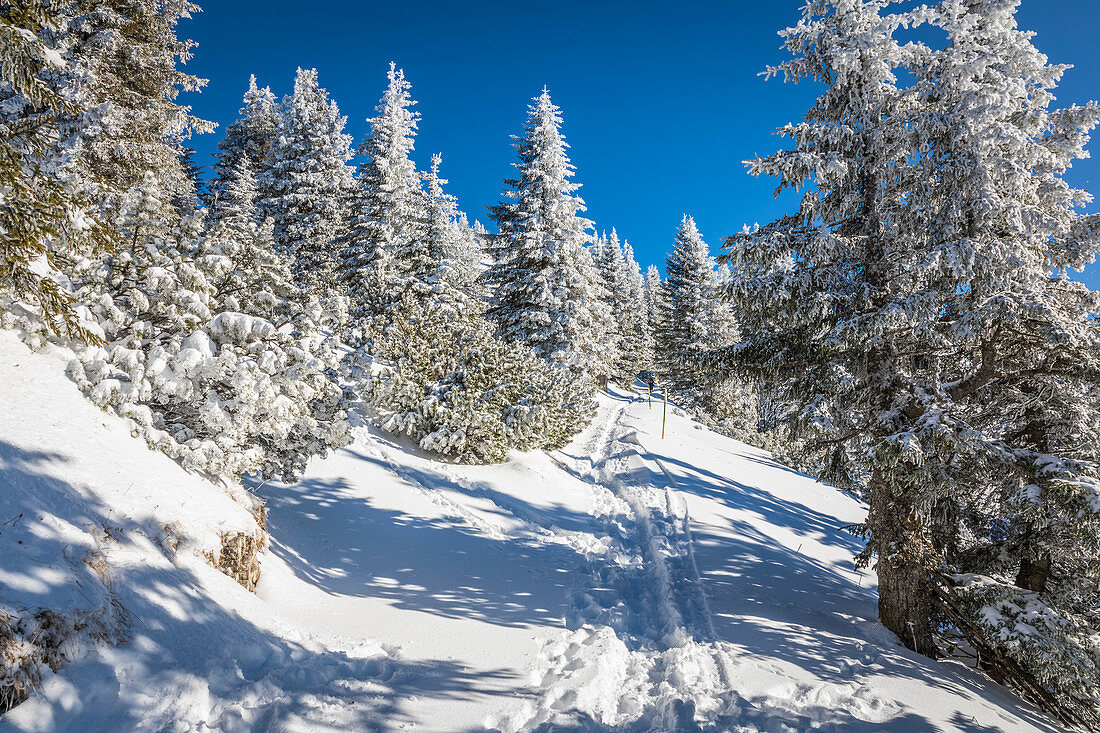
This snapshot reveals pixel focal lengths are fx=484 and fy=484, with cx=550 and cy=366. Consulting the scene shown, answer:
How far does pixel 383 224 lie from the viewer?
22.7 meters

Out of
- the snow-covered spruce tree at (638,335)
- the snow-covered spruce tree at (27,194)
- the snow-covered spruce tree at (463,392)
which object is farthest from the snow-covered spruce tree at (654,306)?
the snow-covered spruce tree at (27,194)

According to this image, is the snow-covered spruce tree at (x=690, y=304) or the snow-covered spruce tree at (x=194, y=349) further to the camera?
the snow-covered spruce tree at (x=690, y=304)

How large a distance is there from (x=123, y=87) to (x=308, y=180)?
11.5 m

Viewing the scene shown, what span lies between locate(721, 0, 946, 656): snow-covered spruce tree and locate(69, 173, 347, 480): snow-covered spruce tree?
6918 mm

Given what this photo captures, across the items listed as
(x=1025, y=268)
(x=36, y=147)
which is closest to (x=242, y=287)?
(x=36, y=147)

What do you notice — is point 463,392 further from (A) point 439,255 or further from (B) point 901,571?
(A) point 439,255

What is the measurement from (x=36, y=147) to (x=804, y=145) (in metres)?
9.56

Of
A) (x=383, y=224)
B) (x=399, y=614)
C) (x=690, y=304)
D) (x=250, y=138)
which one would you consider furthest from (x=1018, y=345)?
(x=250, y=138)

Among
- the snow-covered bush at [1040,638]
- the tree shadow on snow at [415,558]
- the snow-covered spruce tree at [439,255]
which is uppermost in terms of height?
the snow-covered spruce tree at [439,255]

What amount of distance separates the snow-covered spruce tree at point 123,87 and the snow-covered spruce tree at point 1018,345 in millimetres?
15954

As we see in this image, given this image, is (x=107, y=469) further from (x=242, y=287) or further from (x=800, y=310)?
(x=800, y=310)

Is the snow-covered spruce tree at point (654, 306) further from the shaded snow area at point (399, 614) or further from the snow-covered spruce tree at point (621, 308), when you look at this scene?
the shaded snow area at point (399, 614)

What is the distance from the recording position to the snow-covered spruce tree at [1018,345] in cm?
569

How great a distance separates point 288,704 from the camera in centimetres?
412
